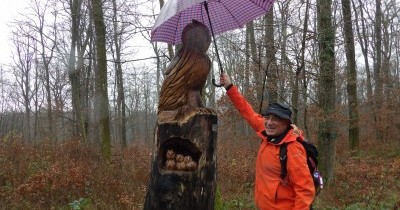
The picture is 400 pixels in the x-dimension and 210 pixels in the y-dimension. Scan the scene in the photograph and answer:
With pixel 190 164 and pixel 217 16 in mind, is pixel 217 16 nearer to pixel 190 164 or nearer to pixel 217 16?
pixel 217 16

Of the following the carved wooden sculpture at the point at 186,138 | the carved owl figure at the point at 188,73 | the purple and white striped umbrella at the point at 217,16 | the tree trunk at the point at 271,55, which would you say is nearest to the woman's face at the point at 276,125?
the carved wooden sculpture at the point at 186,138

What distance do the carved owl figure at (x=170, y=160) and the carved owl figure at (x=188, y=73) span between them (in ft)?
1.42

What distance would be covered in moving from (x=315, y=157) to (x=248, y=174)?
6.74 meters

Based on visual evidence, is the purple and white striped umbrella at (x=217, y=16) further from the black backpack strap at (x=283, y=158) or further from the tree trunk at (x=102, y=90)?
the tree trunk at (x=102, y=90)

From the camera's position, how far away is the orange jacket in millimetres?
3141

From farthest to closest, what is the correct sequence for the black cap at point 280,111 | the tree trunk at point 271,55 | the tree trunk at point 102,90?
the tree trunk at point 102,90, the tree trunk at point 271,55, the black cap at point 280,111

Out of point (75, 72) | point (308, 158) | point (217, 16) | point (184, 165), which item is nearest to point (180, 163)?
point (184, 165)

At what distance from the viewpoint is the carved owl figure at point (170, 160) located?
11.6 ft

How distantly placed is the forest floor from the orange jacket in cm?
262

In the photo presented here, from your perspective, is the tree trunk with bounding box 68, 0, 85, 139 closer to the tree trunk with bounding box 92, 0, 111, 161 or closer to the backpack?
the tree trunk with bounding box 92, 0, 111, 161

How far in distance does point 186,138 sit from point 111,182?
5.02m

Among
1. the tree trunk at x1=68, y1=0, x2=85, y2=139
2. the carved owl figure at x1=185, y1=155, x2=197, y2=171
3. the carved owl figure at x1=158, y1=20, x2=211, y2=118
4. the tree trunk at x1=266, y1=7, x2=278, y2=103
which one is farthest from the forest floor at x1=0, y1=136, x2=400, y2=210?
the tree trunk at x1=68, y1=0, x2=85, y2=139

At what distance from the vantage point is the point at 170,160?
11.8ft

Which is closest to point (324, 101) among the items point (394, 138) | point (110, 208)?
point (110, 208)
